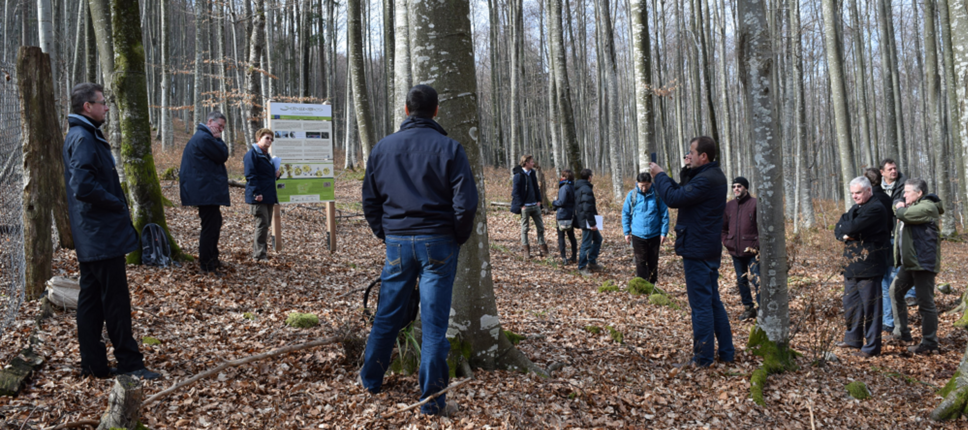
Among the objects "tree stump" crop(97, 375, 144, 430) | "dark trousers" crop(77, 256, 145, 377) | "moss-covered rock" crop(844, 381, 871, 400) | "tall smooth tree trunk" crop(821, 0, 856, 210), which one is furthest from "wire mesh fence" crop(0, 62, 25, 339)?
"tall smooth tree trunk" crop(821, 0, 856, 210)

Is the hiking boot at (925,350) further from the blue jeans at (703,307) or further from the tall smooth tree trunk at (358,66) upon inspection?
the tall smooth tree trunk at (358,66)

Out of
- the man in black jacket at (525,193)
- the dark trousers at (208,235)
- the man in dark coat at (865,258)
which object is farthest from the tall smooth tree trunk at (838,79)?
the dark trousers at (208,235)

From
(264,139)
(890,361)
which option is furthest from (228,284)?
(890,361)

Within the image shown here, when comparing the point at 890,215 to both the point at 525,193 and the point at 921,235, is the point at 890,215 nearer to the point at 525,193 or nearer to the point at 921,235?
the point at 921,235

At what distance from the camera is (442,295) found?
3.20 m

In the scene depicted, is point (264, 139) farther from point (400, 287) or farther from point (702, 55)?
point (702, 55)

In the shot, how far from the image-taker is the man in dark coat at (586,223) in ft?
31.8

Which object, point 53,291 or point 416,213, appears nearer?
point 416,213

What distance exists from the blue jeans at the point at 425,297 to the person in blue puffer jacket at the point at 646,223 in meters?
5.70

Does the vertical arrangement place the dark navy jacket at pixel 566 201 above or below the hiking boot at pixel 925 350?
above

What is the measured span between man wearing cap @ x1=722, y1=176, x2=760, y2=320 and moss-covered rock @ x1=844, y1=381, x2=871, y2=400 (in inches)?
92.2

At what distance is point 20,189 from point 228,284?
209cm

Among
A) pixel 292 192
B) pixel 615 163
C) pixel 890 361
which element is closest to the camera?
pixel 890 361

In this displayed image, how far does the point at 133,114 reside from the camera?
21.2 ft
